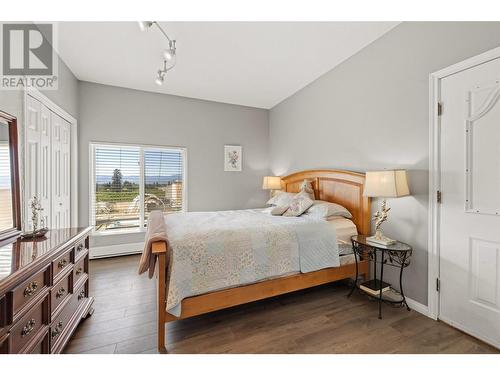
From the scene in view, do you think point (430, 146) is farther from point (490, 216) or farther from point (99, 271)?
point (99, 271)

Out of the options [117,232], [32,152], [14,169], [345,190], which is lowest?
[117,232]

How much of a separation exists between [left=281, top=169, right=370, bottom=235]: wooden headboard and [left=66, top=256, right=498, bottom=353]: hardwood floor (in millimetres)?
866

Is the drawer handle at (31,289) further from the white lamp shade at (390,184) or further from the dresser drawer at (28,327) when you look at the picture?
the white lamp shade at (390,184)

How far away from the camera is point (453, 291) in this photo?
194 centimetres

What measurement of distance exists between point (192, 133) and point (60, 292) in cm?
323

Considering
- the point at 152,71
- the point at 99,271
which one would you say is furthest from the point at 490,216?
the point at 99,271

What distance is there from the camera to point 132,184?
3.99 m

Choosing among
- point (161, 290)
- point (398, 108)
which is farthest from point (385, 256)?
point (161, 290)

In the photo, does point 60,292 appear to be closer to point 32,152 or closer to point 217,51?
point 32,152

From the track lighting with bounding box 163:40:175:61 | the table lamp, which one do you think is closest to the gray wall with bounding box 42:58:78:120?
the track lighting with bounding box 163:40:175:61
